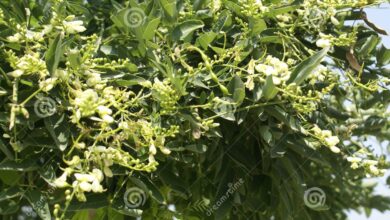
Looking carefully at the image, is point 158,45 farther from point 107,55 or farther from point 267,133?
point 267,133

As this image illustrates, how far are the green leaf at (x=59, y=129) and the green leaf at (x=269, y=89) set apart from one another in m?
0.29

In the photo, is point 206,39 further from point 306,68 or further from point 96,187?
point 96,187

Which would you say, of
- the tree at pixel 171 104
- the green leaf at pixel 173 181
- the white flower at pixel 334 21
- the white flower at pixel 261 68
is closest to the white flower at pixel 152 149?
the tree at pixel 171 104

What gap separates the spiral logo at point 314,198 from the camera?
1.07 metres

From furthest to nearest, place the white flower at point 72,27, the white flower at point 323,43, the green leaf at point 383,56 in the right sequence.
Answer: the green leaf at point 383,56, the white flower at point 323,43, the white flower at point 72,27

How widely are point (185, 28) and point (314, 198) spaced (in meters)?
0.41

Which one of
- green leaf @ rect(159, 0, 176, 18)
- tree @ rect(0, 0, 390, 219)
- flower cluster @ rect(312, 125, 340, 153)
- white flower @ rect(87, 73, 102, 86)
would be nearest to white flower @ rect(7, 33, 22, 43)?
tree @ rect(0, 0, 390, 219)

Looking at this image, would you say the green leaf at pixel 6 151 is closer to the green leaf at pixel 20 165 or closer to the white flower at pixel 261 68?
the green leaf at pixel 20 165

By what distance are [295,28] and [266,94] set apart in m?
0.27

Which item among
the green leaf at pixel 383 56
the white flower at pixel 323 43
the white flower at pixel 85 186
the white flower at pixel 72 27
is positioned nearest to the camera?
the white flower at pixel 85 186

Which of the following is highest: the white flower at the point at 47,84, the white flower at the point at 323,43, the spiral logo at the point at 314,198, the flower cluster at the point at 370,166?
the white flower at the point at 47,84

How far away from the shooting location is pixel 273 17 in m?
1.05

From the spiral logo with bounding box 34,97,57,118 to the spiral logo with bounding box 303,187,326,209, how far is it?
1.49 ft

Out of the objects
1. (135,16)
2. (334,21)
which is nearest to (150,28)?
(135,16)
